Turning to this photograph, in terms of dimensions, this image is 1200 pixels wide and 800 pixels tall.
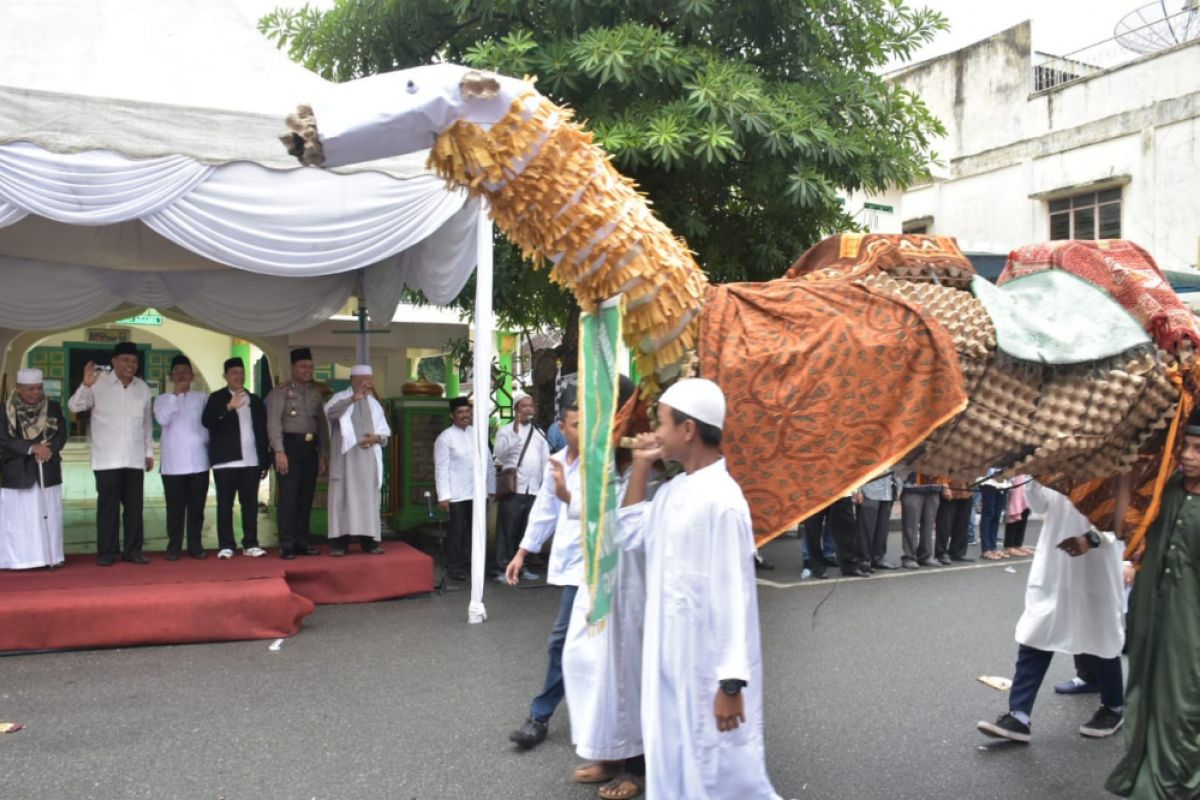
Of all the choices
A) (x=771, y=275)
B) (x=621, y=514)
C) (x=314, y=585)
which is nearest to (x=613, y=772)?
(x=621, y=514)

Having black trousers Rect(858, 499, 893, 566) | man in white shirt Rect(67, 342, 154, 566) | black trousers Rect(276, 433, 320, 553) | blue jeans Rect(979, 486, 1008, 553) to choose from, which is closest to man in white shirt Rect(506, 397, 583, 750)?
black trousers Rect(276, 433, 320, 553)

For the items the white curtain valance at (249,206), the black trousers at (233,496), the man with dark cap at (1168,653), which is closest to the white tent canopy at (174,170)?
the white curtain valance at (249,206)

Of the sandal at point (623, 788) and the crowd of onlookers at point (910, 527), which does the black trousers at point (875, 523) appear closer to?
the crowd of onlookers at point (910, 527)

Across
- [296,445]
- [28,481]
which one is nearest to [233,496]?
[296,445]

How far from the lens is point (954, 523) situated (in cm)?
968

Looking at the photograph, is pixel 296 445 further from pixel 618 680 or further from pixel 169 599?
pixel 618 680

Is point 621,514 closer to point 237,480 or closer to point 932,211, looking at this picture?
point 237,480

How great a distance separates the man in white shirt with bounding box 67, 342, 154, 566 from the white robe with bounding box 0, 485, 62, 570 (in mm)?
347

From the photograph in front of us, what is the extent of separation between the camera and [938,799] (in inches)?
144

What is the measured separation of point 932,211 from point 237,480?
1357 centimetres

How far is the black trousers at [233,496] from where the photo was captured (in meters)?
7.18

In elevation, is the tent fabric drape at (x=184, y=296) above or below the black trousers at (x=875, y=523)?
above

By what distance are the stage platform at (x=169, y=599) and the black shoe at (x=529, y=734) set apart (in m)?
2.41

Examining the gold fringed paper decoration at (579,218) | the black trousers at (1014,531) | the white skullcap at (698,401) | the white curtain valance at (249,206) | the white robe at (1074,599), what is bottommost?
the black trousers at (1014,531)
